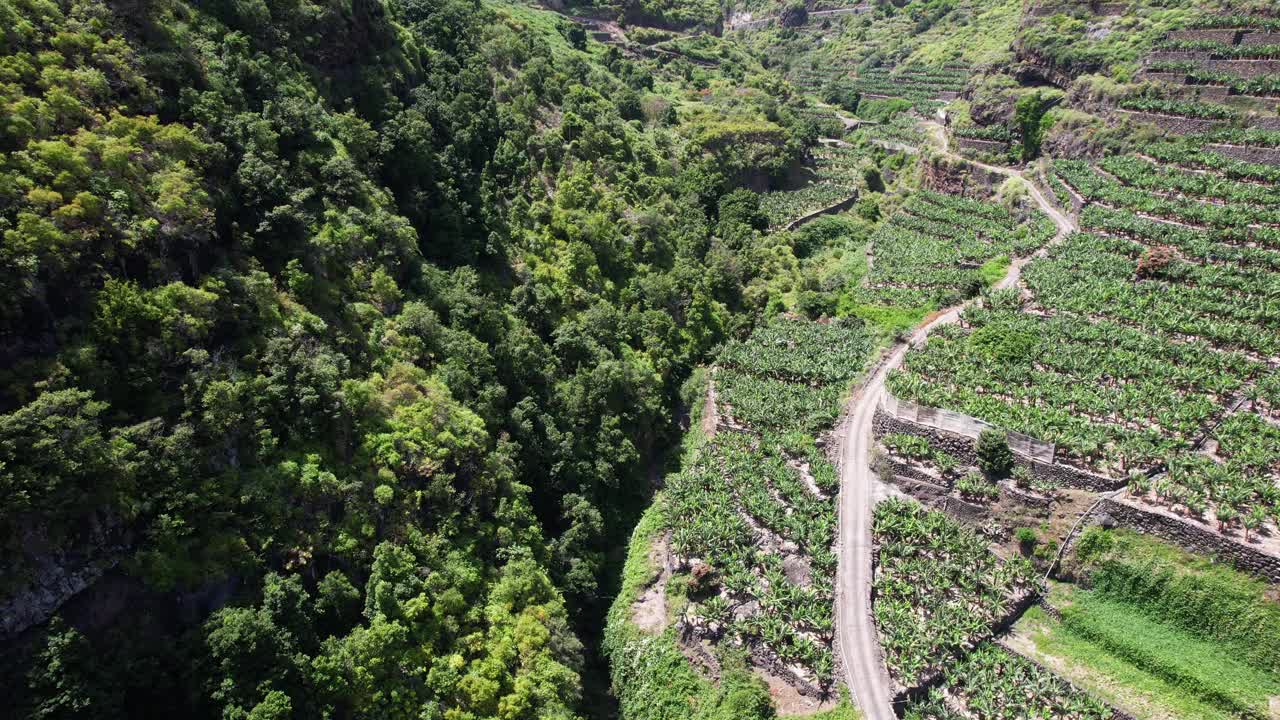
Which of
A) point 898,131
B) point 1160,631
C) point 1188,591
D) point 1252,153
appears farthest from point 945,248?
point 898,131

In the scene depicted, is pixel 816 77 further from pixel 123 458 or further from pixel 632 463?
pixel 123 458

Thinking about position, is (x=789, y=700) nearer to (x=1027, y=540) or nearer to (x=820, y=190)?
(x=1027, y=540)

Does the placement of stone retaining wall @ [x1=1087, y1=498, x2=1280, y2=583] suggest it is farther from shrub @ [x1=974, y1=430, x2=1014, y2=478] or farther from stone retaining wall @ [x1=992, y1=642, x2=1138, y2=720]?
stone retaining wall @ [x1=992, y1=642, x2=1138, y2=720]

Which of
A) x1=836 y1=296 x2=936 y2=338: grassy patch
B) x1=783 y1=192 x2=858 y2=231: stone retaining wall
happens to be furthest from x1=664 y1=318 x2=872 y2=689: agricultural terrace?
x1=783 y1=192 x2=858 y2=231: stone retaining wall

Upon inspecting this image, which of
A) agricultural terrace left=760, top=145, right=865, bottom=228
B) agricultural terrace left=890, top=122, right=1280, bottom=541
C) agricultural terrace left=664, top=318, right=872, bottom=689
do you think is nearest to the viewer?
agricultural terrace left=664, top=318, right=872, bottom=689

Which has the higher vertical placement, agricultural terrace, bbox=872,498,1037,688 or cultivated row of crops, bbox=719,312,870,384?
cultivated row of crops, bbox=719,312,870,384

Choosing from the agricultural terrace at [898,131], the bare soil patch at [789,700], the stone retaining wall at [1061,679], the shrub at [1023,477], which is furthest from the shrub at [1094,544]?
the agricultural terrace at [898,131]
